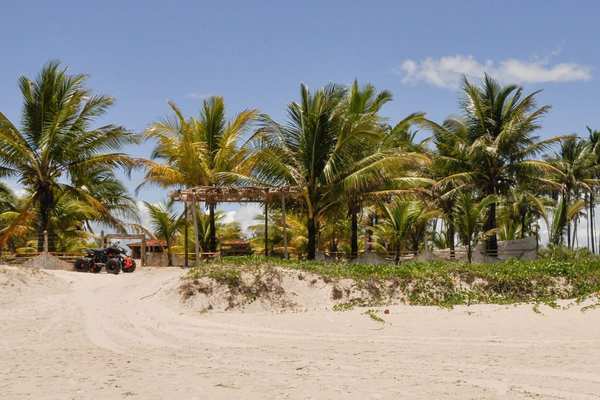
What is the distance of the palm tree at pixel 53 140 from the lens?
66.8ft

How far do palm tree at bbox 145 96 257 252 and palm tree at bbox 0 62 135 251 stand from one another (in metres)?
1.82

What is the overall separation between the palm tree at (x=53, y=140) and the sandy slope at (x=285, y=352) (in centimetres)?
766

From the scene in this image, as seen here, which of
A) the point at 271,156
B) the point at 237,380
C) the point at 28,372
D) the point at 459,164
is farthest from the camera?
the point at 459,164

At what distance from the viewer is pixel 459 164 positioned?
25625 mm

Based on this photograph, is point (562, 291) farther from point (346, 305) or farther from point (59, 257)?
point (59, 257)

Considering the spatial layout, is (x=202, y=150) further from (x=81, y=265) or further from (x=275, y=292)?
(x=275, y=292)

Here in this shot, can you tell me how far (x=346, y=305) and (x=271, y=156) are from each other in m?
7.72

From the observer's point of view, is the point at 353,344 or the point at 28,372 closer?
the point at 28,372

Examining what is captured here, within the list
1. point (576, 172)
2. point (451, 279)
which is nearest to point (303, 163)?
point (451, 279)

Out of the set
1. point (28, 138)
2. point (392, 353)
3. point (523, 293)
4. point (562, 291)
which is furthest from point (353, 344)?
point (28, 138)

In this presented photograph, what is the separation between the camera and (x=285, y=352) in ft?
27.6

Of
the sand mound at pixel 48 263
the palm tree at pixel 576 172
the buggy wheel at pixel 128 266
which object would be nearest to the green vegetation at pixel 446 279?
the buggy wheel at pixel 128 266

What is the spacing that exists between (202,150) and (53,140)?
5530mm

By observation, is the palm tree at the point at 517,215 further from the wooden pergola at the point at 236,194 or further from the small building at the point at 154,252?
the small building at the point at 154,252
